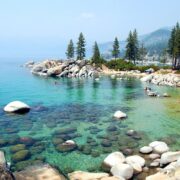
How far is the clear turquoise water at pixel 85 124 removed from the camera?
23125 mm

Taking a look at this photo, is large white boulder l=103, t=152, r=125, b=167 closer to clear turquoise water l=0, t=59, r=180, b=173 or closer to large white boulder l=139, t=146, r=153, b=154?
clear turquoise water l=0, t=59, r=180, b=173

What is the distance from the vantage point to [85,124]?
32750mm

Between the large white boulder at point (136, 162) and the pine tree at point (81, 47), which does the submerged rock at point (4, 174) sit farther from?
the pine tree at point (81, 47)

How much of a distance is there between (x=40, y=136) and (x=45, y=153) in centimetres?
446

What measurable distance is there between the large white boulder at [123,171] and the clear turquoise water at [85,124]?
1.91 m

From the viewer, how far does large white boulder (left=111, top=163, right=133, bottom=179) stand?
1900 centimetres

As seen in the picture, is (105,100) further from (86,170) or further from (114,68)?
(114,68)

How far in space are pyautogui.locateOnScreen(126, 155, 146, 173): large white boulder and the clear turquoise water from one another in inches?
92.2

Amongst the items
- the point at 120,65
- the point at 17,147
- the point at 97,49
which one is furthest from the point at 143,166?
the point at 97,49

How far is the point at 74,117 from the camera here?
119 feet

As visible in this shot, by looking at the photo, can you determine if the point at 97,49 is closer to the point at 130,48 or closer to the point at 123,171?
the point at 130,48

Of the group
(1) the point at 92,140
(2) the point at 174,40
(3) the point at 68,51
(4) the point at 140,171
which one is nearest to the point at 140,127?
(1) the point at 92,140

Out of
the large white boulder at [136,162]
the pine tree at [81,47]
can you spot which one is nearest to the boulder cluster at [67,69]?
the pine tree at [81,47]

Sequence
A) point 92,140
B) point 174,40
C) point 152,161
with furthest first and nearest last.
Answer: point 174,40 → point 92,140 → point 152,161
